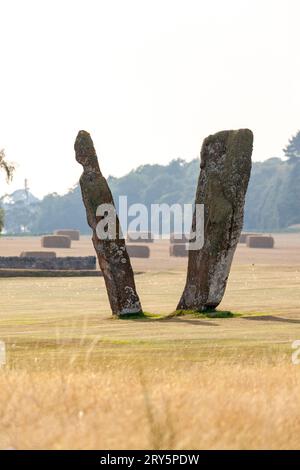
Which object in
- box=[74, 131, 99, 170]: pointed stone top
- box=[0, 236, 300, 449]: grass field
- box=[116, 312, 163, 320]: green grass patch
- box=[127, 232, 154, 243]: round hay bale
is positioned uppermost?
box=[74, 131, 99, 170]: pointed stone top

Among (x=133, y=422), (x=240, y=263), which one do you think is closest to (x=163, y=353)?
(x=133, y=422)

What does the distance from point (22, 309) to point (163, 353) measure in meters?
17.9

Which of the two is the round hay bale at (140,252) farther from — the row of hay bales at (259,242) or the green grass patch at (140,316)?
the green grass patch at (140,316)

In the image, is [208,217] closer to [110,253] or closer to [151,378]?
[110,253]

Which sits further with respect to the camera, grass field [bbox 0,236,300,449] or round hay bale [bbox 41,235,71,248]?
round hay bale [bbox 41,235,71,248]

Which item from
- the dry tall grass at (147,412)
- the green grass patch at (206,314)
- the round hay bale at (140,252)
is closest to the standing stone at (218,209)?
the green grass patch at (206,314)

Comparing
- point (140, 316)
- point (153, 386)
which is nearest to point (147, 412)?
point (153, 386)

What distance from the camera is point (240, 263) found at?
3499 inches

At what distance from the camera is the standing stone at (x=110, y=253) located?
36562 mm

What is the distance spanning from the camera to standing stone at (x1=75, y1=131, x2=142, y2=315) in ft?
120

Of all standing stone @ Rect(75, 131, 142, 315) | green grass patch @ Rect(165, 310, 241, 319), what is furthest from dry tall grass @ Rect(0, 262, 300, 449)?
standing stone @ Rect(75, 131, 142, 315)

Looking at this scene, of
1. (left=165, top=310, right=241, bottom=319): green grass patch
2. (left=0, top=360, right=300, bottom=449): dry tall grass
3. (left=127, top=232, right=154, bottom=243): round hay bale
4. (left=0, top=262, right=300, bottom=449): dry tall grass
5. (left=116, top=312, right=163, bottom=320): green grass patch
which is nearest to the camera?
(left=0, top=360, right=300, bottom=449): dry tall grass

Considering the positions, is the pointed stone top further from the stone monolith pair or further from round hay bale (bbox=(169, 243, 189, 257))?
round hay bale (bbox=(169, 243, 189, 257))
